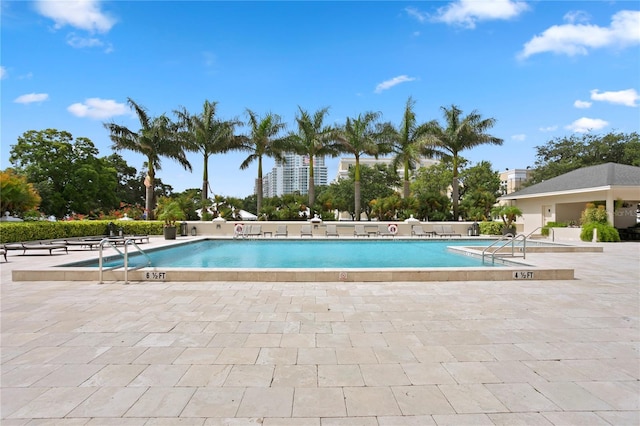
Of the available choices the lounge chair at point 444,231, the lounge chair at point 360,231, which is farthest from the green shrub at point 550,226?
the lounge chair at point 360,231

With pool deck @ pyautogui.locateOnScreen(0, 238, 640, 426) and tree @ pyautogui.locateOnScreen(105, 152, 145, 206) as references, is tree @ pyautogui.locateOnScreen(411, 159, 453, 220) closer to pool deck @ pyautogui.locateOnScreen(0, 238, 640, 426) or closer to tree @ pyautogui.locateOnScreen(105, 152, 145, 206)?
pool deck @ pyautogui.locateOnScreen(0, 238, 640, 426)

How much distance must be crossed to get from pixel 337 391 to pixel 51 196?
3901cm

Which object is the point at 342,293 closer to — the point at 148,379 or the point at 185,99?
the point at 148,379

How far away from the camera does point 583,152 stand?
41344 millimetres

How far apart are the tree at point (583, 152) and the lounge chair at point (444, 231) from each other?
2716 centimetres

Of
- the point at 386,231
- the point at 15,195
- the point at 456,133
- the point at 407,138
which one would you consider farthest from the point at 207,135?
the point at 456,133

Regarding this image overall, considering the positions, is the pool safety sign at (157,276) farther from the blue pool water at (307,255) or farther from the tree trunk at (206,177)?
the tree trunk at (206,177)

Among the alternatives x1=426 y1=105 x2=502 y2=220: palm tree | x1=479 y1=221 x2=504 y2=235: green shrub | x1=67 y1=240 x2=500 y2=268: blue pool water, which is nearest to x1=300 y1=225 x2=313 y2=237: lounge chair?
x1=67 y1=240 x2=500 y2=268: blue pool water

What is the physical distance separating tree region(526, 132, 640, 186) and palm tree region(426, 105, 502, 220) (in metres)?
20.3

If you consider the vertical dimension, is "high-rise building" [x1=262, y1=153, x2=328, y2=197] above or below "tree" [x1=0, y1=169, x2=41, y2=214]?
above

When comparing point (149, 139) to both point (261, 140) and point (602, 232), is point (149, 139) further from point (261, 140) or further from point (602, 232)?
point (602, 232)

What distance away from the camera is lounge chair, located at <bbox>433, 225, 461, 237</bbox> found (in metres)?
20.4

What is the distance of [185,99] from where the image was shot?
26.1 m

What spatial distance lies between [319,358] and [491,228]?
20.6 m
